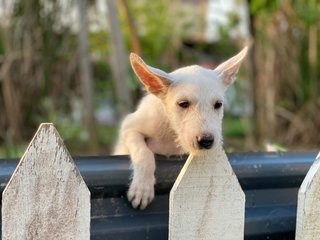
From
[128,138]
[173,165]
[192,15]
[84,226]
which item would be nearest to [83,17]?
[128,138]

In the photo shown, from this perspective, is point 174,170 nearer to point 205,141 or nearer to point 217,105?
point 205,141

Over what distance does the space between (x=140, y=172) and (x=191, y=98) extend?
303 mm

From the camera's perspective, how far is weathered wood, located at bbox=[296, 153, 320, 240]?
1.52m

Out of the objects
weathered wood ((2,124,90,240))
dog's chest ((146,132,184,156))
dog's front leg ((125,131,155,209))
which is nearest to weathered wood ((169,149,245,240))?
dog's front leg ((125,131,155,209))

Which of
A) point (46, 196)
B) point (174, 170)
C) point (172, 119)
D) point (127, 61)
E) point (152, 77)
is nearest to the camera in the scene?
point (46, 196)

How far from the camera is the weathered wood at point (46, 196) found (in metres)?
1.26

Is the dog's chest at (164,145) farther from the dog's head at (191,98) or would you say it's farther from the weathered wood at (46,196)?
the weathered wood at (46,196)

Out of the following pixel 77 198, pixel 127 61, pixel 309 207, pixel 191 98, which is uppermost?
pixel 191 98

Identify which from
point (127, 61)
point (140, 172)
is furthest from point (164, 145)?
point (127, 61)

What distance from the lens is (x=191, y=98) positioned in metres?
1.78

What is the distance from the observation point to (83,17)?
413cm

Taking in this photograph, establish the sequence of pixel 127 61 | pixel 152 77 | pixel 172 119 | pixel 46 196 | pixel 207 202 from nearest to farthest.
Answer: pixel 46 196 → pixel 207 202 → pixel 152 77 → pixel 172 119 → pixel 127 61

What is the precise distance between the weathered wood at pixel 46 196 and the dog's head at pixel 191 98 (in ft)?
1.36

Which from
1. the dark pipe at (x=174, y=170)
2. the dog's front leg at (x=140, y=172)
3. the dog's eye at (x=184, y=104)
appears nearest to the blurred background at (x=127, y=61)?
the dog's front leg at (x=140, y=172)
